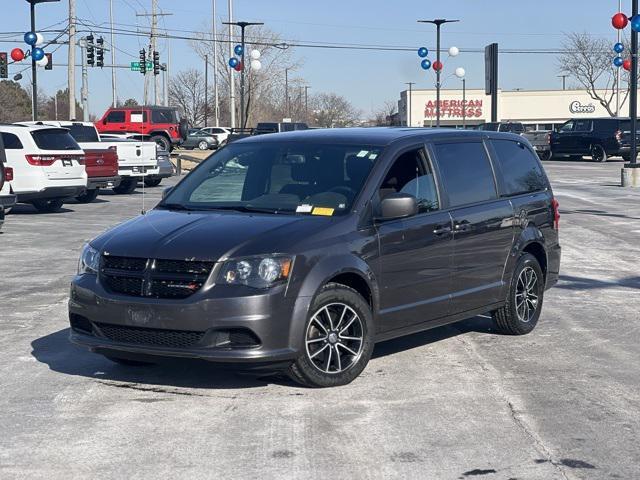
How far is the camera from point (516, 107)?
98000 mm

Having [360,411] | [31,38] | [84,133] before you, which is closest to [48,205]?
[84,133]

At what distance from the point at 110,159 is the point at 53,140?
350 cm

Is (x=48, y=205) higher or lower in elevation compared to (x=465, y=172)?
lower

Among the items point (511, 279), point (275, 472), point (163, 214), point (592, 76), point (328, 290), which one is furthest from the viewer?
point (592, 76)

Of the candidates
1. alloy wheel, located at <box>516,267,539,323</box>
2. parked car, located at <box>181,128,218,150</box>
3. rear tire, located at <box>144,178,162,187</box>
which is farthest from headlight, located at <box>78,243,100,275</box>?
parked car, located at <box>181,128,218,150</box>

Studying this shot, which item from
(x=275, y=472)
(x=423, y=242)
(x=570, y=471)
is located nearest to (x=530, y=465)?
(x=570, y=471)

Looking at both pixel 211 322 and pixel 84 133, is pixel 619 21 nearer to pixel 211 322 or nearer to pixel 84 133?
pixel 84 133

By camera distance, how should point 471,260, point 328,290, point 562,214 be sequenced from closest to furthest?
point 328,290, point 471,260, point 562,214

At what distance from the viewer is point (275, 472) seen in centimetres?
522

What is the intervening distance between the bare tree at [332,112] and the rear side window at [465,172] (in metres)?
82.5

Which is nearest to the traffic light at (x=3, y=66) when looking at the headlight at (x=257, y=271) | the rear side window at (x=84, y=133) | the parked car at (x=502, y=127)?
the rear side window at (x=84, y=133)

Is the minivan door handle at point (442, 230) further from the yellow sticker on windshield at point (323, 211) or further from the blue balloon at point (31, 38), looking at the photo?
the blue balloon at point (31, 38)

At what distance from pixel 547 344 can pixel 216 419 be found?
351 cm

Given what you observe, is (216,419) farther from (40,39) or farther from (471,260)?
(40,39)
